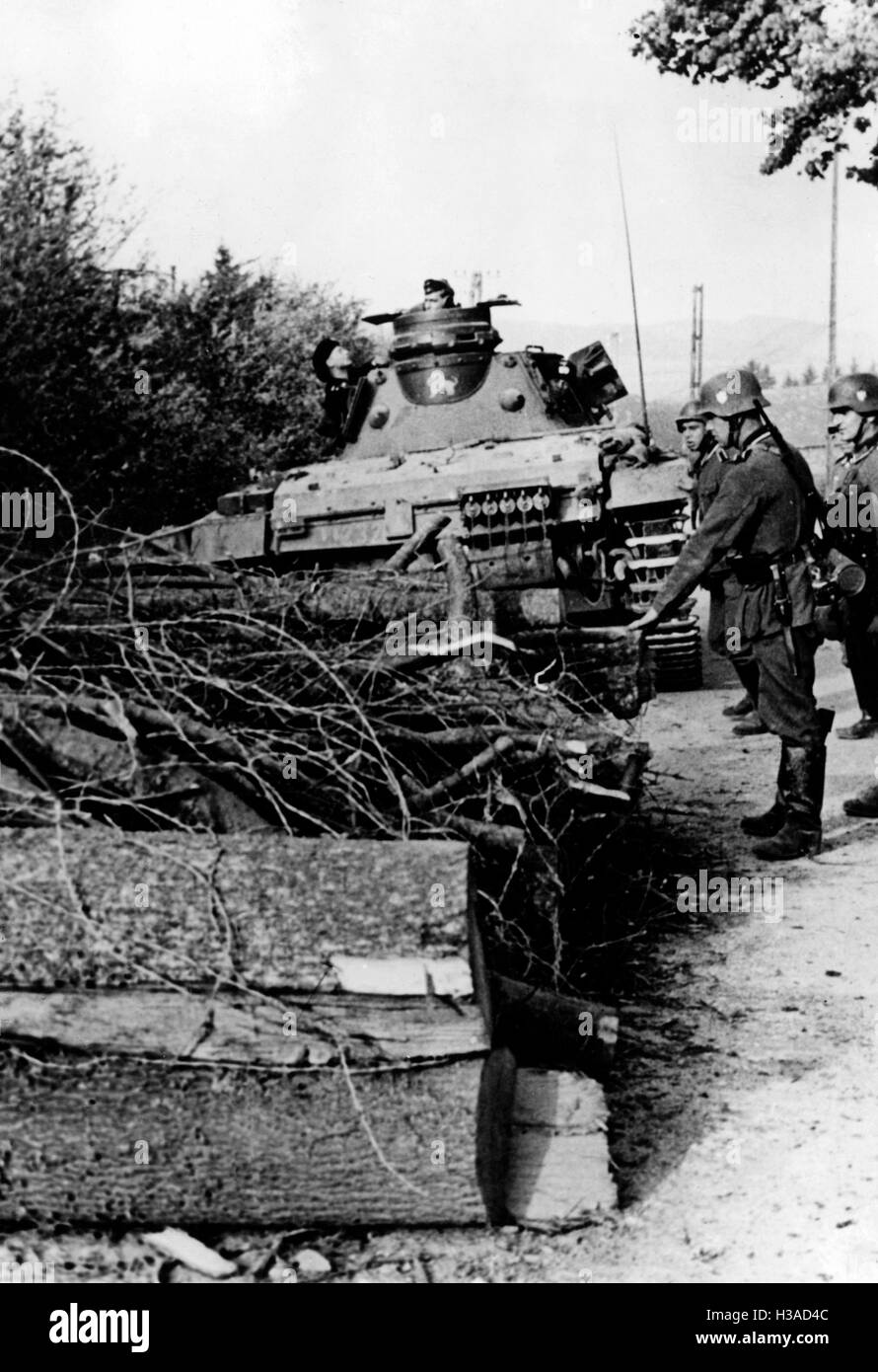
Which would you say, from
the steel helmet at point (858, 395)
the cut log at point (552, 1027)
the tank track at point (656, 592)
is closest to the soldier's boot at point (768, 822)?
the steel helmet at point (858, 395)

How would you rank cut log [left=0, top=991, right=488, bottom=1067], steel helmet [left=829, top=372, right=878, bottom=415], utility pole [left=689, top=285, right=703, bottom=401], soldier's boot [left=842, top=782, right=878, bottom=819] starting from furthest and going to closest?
utility pole [left=689, top=285, right=703, bottom=401] → steel helmet [left=829, top=372, right=878, bottom=415] → soldier's boot [left=842, top=782, right=878, bottom=819] → cut log [left=0, top=991, right=488, bottom=1067]

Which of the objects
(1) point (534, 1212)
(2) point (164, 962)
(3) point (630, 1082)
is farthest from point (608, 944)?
(2) point (164, 962)

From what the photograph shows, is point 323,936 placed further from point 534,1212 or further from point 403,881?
point 534,1212

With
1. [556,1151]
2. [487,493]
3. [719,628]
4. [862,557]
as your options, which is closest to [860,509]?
[862,557]

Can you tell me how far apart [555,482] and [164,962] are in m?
7.60

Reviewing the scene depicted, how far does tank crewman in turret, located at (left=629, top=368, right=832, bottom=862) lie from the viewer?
260 inches

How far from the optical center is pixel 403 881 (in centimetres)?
348

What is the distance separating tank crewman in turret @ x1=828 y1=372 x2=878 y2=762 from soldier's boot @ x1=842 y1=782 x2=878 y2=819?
1.32 m

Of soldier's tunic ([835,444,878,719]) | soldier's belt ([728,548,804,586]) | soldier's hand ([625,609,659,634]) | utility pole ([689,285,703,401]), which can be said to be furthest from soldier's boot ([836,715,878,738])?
utility pole ([689,285,703,401])

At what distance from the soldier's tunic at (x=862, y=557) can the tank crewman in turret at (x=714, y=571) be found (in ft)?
2.05

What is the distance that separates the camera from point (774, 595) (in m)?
6.64

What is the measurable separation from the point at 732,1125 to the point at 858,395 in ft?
17.6

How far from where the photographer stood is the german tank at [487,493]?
10531mm

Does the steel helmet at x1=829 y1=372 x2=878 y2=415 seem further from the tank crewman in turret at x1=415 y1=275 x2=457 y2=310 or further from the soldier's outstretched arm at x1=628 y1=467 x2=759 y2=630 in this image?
the tank crewman in turret at x1=415 y1=275 x2=457 y2=310
